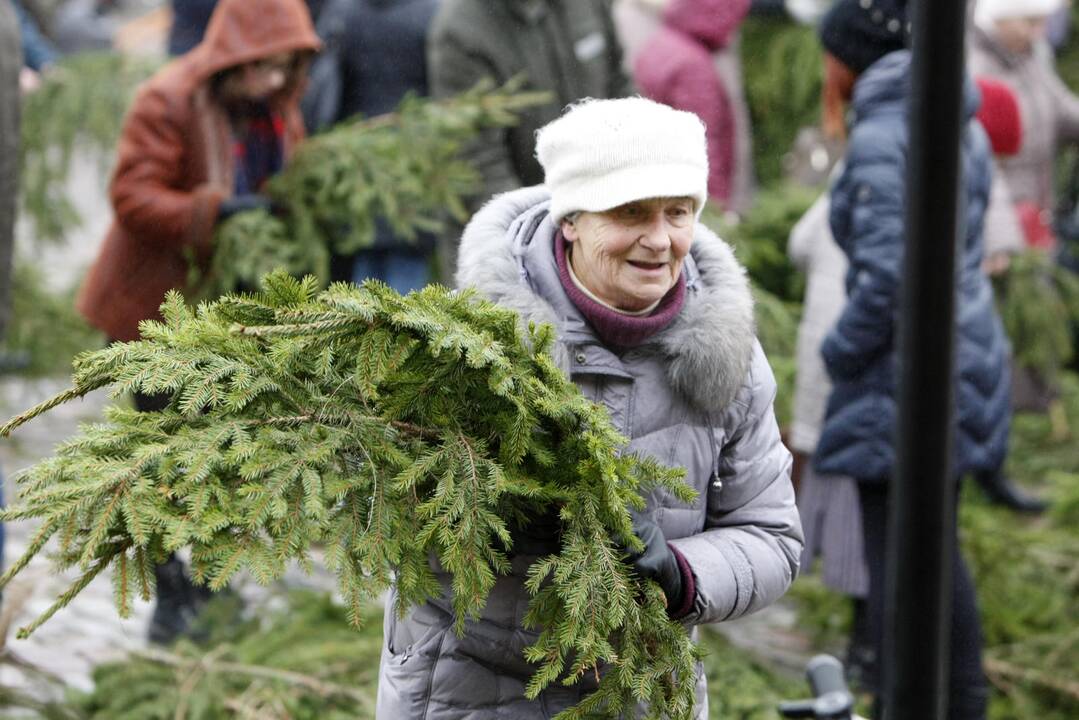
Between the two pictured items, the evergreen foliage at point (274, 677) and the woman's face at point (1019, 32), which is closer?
the evergreen foliage at point (274, 677)

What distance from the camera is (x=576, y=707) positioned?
2.60 metres

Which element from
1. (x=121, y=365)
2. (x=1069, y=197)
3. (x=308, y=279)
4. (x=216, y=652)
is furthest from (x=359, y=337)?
(x=1069, y=197)

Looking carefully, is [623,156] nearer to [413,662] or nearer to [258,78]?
[413,662]

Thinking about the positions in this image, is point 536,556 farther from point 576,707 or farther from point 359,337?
point 359,337

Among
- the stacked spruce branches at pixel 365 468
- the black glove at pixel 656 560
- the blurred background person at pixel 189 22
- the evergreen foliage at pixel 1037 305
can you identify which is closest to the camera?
the stacked spruce branches at pixel 365 468

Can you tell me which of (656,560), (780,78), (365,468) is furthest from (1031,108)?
(365,468)

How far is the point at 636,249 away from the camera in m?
2.83

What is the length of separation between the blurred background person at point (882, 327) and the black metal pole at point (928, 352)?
3.05m

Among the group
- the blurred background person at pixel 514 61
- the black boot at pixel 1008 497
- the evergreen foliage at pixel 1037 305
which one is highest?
the blurred background person at pixel 514 61

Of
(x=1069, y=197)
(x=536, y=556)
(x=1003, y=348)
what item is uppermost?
(x=1069, y=197)

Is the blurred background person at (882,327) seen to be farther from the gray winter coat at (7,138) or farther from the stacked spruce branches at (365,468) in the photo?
the gray winter coat at (7,138)

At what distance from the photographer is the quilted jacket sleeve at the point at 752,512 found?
2.81m

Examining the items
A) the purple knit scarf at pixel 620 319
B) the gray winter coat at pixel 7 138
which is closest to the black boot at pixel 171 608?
the gray winter coat at pixel 7 138

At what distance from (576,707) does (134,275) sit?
2937 millimetres
